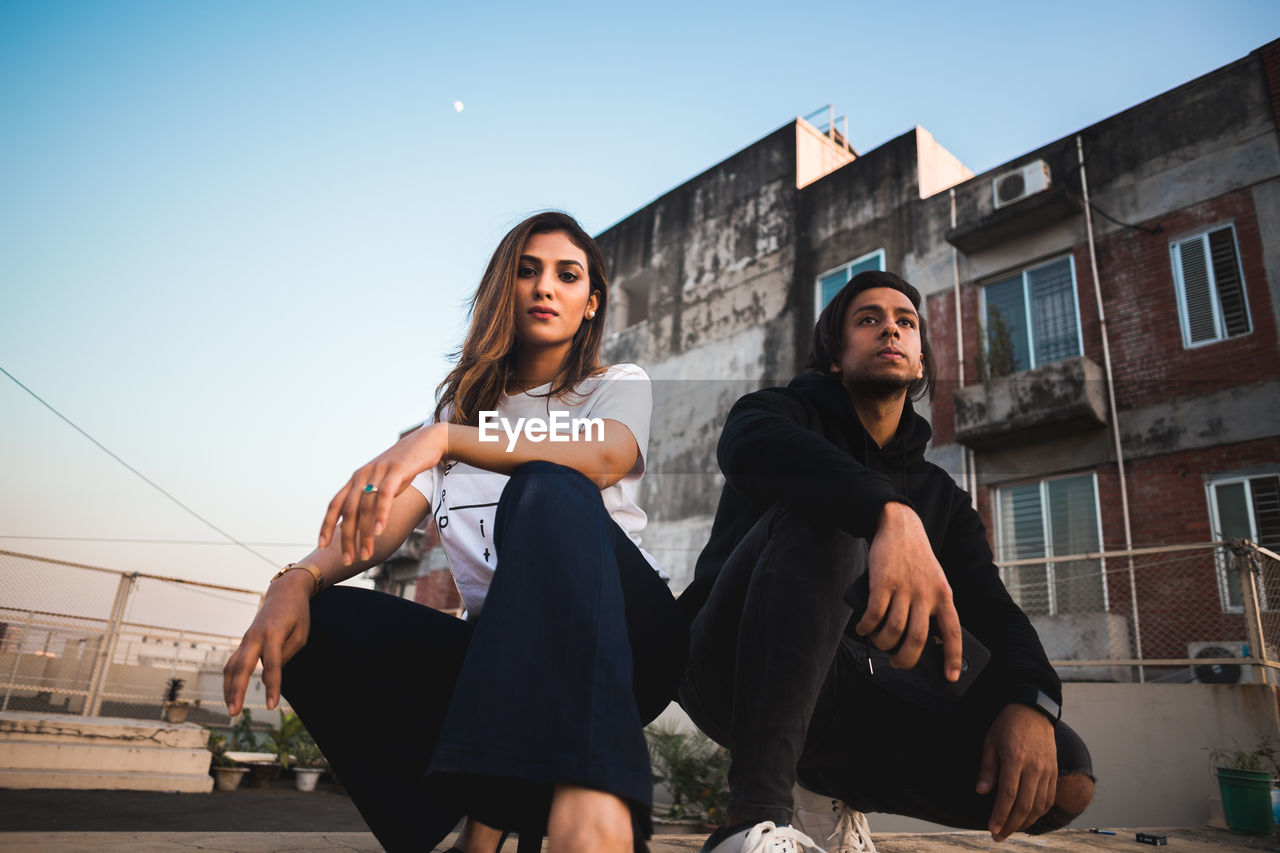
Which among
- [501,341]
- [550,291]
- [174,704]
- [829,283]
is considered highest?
[829,283]

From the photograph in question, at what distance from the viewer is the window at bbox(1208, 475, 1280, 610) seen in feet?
27.1

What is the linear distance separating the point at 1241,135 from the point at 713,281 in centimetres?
939

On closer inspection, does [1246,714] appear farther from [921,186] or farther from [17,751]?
[17,751]

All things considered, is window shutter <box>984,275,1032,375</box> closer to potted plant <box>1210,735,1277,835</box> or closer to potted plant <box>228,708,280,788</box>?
potted plant <box>1210,735,1277,835</box>

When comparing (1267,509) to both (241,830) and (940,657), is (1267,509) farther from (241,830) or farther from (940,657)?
(241,830)

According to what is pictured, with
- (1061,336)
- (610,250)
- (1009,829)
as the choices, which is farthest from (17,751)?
(610,250)

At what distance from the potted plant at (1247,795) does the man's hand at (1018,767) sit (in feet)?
19.2

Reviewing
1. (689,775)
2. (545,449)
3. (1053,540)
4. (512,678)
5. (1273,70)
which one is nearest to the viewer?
(512,678)

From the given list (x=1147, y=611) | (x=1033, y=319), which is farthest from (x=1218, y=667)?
(x=1033, y=319)

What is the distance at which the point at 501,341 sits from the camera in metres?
1.84

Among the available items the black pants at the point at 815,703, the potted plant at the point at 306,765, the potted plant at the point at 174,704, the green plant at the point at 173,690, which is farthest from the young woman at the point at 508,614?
the potted plant at the point at 306,765

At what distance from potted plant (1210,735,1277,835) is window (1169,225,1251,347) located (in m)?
5.58

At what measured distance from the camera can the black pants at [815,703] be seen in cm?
131

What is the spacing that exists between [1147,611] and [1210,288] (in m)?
4.25
